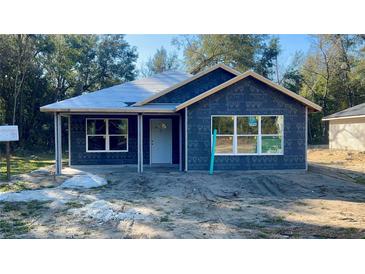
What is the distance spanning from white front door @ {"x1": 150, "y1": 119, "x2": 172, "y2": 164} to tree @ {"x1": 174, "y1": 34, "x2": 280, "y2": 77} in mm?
18827

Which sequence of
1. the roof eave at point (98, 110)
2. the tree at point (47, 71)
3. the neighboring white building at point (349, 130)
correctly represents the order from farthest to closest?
1. the tree at point (47, 71)
2. the neighboring white building at point (349, 130)
3. the roof eave at point (98, 110)

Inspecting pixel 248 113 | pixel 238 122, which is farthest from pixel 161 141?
pixel 248 113

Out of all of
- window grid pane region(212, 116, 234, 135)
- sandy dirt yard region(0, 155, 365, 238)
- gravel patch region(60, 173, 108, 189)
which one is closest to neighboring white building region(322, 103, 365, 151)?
sandy dirt yard region(0, 155, 365, 238)

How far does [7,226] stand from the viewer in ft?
20.7

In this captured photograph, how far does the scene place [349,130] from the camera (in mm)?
22281

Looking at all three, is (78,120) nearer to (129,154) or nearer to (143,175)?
(129,154)

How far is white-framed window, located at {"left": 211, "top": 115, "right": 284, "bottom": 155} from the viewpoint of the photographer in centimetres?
1252

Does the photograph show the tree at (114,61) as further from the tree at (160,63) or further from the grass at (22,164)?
the grass at (22,164)

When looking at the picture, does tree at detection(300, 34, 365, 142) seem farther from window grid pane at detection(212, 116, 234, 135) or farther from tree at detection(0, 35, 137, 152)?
window grid pane at detection(212, 116, 234, 135)

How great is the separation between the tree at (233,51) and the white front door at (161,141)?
18827 millimetres

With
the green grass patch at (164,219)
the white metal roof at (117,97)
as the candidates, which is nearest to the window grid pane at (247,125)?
the white metal roof at (117,97)

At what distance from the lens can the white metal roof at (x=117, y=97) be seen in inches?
492
